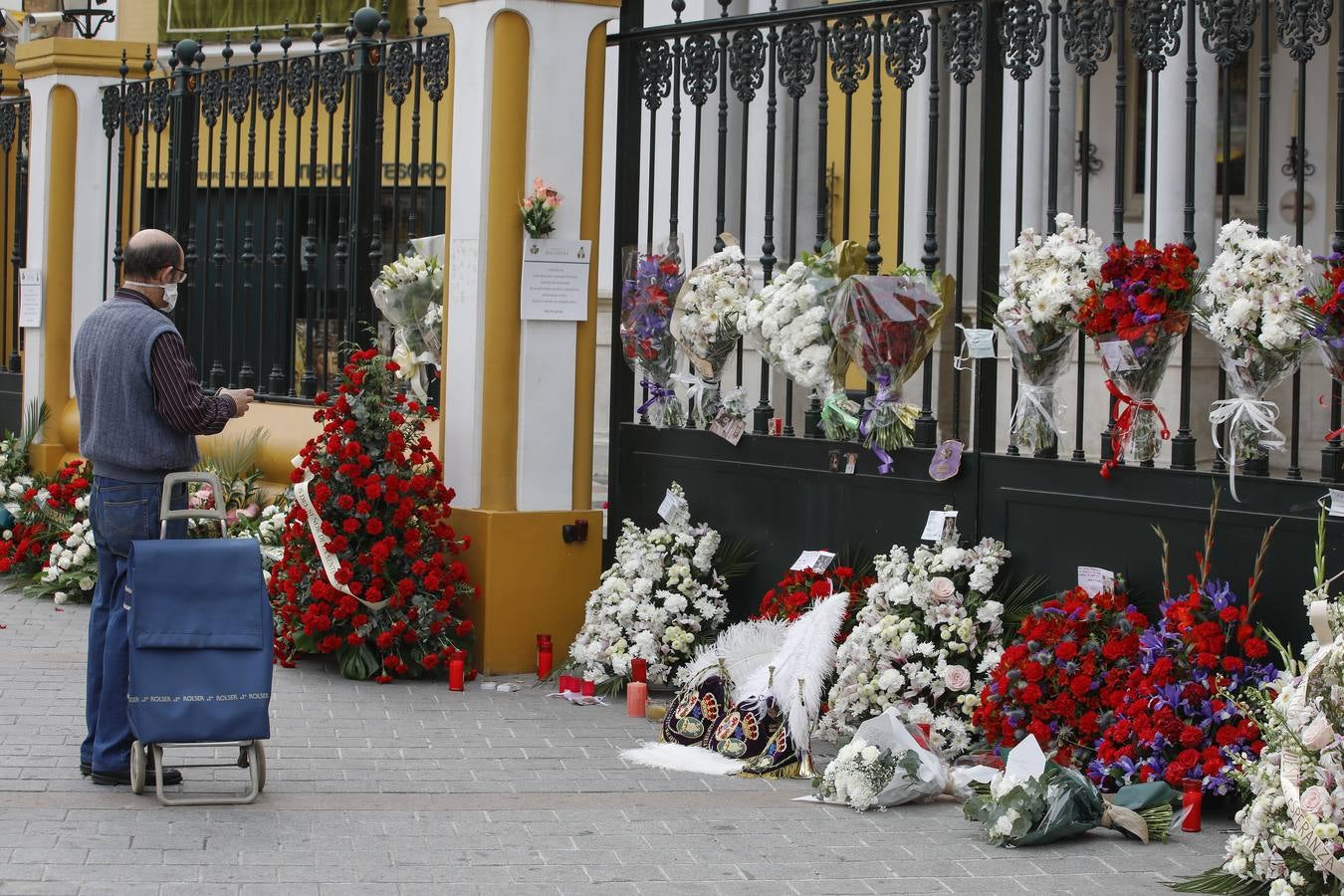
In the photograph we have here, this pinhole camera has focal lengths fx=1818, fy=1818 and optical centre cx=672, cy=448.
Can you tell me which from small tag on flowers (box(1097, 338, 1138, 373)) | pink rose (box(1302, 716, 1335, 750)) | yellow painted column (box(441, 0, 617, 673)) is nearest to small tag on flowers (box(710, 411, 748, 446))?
yellow painted column (box(441, 0, 617, 673))

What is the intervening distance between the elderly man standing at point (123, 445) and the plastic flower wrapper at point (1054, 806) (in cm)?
279

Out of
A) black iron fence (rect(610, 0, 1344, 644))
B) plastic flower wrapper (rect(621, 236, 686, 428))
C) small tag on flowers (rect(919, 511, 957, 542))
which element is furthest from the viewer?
plastic flower wrapper (rect(621, 236, 686, 428))

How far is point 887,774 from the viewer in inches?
247

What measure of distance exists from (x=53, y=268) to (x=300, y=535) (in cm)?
501

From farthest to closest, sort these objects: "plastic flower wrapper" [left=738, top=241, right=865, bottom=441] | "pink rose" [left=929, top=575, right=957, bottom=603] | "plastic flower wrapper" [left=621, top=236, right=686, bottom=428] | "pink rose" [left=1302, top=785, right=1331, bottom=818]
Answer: "plastic flower wrapper" [left=621, top=236, right=686, bottom=428], "plastic flower wrapper" [left=738, top=241, right=865, bottom=441], "pink rose" [left=929, top=575, right=957, bottom=603], "pink rose" [left=1302, top=785, right=1331, bottom=818]

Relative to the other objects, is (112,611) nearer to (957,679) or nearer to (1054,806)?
(957,679)

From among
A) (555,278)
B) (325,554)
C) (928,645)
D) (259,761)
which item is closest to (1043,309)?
(928,645)

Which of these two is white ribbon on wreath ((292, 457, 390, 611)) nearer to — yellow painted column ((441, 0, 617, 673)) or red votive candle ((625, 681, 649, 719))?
yellow painted column ((441, 0, 617, 673))

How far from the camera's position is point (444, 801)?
20.6 feet

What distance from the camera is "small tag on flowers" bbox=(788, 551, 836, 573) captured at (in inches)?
307

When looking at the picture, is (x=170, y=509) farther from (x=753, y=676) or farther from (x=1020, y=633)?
(x=1020, y=633)

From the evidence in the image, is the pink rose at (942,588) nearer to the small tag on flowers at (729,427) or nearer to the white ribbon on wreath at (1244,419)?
the white ribbon on wreath at (1244,419)

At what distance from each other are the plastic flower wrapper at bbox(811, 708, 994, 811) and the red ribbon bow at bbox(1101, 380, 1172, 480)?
1.27 m

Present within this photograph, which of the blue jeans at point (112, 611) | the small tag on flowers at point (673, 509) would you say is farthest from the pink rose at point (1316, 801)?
the small tag on flowers at point (673, 509)
